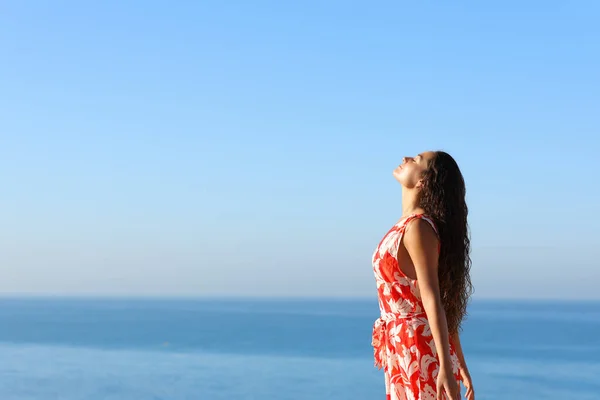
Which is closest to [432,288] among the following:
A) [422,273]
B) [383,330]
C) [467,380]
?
[422,273]

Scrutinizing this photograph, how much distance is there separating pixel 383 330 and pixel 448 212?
0.46 metres

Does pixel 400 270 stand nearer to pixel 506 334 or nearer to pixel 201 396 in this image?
pixel 201 396

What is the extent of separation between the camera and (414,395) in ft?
9.42

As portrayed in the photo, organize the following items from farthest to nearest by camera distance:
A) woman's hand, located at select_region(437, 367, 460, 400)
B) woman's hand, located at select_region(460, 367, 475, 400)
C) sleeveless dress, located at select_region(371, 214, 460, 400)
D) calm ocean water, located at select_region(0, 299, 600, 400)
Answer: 1. calm ocean water, located at select_region(0, 299, 600, 400)
2. woman's hand, located at select_region(460, 367, 475, 400)
3. sleeveless dress, located at select_region(371, 214, 460, 400)
4. woman's hand, located at select_region(437, 367, 460, 400)

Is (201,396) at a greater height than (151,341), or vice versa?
(151,341)

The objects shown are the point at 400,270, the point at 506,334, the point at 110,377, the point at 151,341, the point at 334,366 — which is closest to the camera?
the point at 400,270

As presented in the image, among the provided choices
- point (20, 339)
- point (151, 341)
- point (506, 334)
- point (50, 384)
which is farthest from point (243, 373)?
point (506, 334)

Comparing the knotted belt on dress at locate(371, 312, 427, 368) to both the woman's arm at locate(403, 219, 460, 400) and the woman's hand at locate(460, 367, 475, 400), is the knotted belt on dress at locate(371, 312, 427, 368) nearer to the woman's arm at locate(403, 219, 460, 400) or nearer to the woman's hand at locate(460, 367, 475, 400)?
the woman's arm at locate(403, 219, 460, 400)

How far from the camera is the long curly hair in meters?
2.87

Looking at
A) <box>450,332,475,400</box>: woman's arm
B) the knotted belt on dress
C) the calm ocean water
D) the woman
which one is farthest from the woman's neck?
the calm ocean water

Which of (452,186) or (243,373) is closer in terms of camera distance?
(452,186)

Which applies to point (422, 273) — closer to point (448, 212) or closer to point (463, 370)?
point (448, 212)

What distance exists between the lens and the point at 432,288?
2775 millimetres

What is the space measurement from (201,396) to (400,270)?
18.3 m
